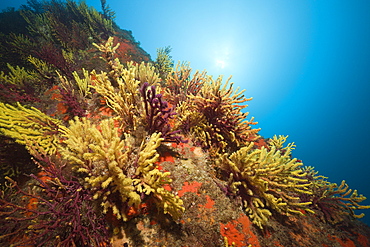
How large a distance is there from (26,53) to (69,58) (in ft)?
7.89

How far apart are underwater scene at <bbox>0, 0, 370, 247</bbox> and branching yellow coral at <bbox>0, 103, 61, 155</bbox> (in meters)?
0.02

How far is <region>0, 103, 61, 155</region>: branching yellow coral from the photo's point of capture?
92.6 inches

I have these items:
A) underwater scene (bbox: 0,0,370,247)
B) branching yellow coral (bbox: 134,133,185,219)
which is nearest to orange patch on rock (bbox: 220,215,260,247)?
underwater scene (bbox: 0,0,370,247)

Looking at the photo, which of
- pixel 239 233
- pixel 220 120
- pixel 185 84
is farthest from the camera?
pixel 185 84

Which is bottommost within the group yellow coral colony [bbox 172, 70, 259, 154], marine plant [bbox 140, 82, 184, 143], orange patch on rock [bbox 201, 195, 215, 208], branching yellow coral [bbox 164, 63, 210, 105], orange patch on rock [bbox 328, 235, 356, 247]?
orange patch on rock [bbox 328, 235, 356, 247]

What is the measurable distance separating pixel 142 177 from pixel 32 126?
8.31ft

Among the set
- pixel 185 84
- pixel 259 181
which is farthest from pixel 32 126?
pixel 259 181

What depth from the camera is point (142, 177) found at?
73.6 inches

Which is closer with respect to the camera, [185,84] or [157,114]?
[157,114]

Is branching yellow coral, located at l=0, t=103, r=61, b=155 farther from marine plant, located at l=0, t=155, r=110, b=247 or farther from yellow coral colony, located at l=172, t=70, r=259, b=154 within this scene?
yellow coral colony, located at l=172, t=70, r=259, b=154

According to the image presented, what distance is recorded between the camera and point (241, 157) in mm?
2498

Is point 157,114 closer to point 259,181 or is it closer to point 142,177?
point 142,177

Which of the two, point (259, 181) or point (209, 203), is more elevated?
point (259, 181)

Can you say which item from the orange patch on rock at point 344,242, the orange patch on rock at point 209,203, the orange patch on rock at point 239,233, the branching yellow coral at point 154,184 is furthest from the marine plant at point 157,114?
the orange patch on rock at point 344,242
